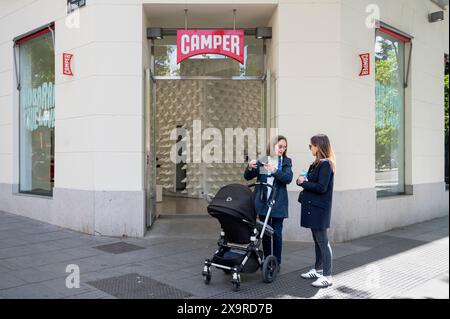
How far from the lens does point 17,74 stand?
376 inches

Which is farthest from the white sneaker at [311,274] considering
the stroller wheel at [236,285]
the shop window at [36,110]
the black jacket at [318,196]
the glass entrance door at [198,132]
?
the shop window at [36,110]

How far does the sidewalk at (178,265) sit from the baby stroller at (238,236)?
0.22 metres

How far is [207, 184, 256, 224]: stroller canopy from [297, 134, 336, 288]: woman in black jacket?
640 millimetres

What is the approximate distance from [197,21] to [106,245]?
15.0ft

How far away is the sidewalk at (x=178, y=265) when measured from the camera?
4.73 meters

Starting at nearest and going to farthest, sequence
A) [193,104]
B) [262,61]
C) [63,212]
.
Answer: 1. [63,212]
2. [262,61]
3. [193,104]

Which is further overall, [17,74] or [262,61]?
[17,74]

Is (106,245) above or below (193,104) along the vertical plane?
below

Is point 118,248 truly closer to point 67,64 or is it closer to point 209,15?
point 67,64

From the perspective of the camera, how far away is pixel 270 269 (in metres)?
5.04

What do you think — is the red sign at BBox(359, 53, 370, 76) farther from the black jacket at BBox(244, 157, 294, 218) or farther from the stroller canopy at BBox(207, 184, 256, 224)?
the stroller canopy at BBox(207, 184, 256, 224)

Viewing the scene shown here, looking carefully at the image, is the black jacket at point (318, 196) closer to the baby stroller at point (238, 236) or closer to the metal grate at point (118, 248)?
the baby stroller at point (238, 236)
